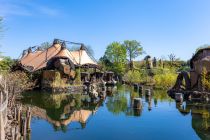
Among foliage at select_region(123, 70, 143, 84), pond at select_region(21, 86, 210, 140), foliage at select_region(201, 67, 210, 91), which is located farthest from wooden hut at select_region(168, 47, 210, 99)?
foliage at select_region(123, 70, 143, 84)

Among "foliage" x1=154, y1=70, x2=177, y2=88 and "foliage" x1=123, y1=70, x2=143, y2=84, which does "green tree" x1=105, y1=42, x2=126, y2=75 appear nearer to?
"foliage" x1=123, y1=70, x2=143, y2=84

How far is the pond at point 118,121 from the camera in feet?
53.3

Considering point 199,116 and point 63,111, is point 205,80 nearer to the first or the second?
point 199,116

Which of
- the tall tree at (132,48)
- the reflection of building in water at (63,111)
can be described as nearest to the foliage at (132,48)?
the tall tree at (132,48)

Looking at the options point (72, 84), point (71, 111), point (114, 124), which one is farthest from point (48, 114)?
point (72, 84)

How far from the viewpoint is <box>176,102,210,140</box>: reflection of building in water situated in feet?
54.6

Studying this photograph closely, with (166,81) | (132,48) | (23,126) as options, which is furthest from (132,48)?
(23,126)

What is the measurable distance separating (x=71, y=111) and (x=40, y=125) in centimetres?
593

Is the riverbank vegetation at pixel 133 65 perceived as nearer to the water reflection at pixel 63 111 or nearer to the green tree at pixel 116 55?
the green tree at pixel 116 55

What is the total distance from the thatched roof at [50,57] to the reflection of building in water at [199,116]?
2483cm

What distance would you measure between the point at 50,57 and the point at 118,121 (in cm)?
3006

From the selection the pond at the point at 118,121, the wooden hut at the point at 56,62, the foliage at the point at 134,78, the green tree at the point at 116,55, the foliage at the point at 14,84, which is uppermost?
the green tree at the point at 116,55

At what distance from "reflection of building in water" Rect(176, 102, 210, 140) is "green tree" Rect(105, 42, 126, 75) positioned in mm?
48168

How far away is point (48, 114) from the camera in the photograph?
22766 millimetres
